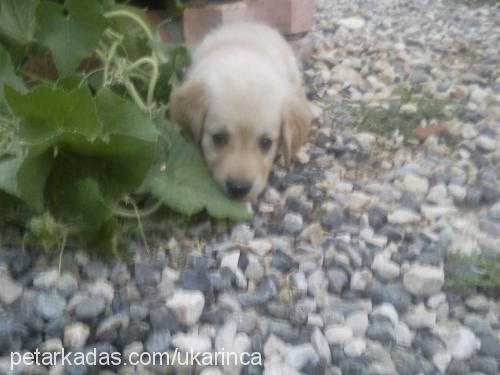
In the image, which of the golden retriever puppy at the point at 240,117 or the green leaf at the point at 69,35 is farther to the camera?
the golden retriever puppy at the point at 240,117

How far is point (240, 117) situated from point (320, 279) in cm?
80

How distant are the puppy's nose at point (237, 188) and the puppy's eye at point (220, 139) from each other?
246mm

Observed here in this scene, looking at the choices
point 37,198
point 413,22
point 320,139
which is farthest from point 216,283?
point 413,22

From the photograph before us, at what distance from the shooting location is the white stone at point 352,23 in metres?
4.55

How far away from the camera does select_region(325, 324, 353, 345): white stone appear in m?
1.55

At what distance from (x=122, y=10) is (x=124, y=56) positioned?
7.8 inches

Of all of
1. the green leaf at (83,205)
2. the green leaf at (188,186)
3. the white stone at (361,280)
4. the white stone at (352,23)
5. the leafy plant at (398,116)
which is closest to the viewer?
the green leaf at (83,205)

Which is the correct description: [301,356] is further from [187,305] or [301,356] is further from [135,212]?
[135,212]

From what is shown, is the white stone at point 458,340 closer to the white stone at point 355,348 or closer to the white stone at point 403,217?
the white stone at point 355,348

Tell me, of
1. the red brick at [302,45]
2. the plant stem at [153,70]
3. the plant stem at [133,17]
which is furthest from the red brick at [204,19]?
the plant stem at [153,70]

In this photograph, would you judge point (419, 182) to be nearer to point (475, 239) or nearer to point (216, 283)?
point (475, 239)

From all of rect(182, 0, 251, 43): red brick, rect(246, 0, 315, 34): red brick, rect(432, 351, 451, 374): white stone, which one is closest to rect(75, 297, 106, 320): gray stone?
rect(432, 351, 451, 374): white stone

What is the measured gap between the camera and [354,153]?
8.77 ft

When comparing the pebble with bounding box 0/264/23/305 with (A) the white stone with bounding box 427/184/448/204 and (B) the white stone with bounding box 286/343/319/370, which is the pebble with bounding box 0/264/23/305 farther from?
(A) the white stone with bounding box 427/184/448/204
